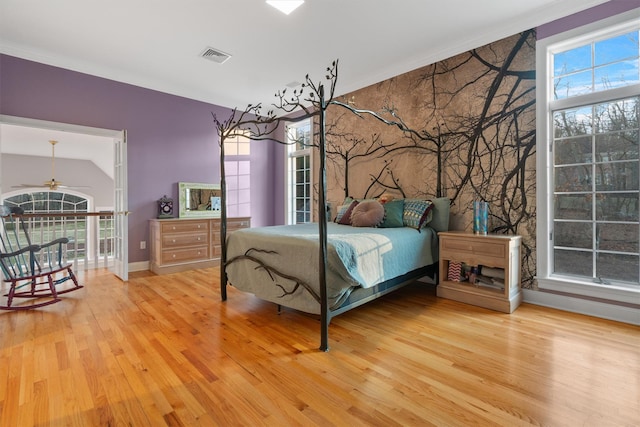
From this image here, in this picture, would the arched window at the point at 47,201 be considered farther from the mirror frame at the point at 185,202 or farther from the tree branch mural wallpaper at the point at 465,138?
the tree branch mural wallpaper at the point at 465,138

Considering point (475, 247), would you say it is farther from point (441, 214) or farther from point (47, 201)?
point (47, 201)

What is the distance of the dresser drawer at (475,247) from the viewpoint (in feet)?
8.68

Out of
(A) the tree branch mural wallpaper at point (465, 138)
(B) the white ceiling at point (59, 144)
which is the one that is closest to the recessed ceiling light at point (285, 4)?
(A) the tree branch mural wallpaper at point (465, 138)

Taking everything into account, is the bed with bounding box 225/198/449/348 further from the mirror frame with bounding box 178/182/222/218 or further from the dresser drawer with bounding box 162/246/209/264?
the mirror frame with bounding box 178/182/222/218

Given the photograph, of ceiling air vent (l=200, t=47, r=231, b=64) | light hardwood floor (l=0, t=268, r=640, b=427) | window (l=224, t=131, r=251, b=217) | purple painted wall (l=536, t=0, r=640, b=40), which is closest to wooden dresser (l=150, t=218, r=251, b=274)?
window (l=224, t=131, r=251, b=217)

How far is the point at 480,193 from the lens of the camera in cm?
319

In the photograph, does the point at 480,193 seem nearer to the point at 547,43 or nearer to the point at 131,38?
the point at 547,43

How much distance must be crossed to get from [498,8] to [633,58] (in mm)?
1167

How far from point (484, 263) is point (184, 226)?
3.89m

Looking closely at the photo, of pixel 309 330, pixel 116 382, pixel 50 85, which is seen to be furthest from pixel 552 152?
pixel 50 85

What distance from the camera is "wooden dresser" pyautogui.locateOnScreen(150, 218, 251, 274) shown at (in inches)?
162

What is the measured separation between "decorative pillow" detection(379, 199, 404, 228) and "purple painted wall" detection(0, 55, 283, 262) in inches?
126

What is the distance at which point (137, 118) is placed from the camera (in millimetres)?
4227

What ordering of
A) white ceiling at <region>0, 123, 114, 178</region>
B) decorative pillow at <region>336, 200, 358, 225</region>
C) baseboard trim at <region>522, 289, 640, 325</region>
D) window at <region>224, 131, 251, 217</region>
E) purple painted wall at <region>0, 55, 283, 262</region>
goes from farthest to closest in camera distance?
1. white ceiling at <region>0, 123, 114, 178</region>
2. window at <region>224, 131, 251, 217</region>
3. decorative pillow at <region>336, 200, 358, 225</region>
4. purple painted wall at <region>0, 55, 283, 262</region>
5. baseboard trim at <region>522, 289, 640, 325</region>
